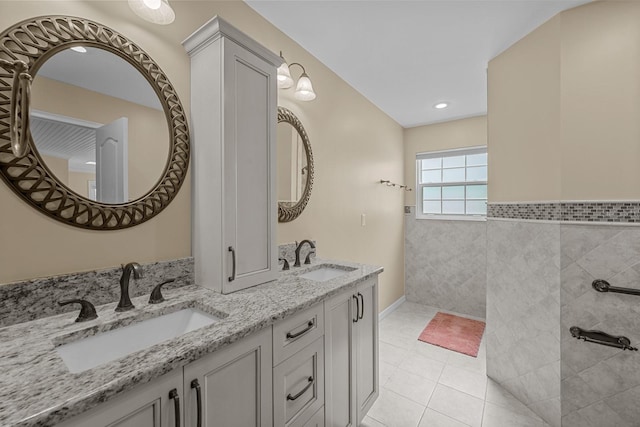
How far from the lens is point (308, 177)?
82.6 inches

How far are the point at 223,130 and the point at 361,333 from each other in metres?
1.36

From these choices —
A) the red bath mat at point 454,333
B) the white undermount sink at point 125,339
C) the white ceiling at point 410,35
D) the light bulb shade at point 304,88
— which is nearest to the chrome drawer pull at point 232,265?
the white undermount sink at point 125,339

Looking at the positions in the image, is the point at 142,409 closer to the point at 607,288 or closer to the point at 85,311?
the point at 85,311

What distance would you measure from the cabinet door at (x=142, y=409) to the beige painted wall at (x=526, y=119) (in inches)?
86.1

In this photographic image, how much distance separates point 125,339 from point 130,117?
0.91m

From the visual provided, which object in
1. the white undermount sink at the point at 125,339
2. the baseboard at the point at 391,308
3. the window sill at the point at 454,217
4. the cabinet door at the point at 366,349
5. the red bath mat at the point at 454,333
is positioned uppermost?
the window sill at the point at 454,217

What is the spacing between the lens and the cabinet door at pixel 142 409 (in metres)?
0.60

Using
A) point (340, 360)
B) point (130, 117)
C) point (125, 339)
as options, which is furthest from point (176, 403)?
point (130, 117)

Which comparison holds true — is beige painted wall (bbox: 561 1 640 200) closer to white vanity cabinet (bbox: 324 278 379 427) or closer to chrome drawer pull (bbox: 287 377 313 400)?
white vanity cabinet (bbox: 324 278 379 427)

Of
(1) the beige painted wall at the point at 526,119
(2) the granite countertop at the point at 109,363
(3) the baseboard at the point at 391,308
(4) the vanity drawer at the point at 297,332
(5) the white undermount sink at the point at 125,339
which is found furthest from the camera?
(3) the baseboard at the point at 391,308

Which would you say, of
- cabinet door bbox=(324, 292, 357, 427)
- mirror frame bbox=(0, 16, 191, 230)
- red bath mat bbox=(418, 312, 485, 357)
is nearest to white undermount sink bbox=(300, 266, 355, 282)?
cabinet door bbox=(324, 292, 357, 427)

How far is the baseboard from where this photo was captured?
10.7ft

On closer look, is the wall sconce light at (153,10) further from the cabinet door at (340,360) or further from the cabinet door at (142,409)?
the cabinet door at (340,360)

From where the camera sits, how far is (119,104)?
1.14 meters
